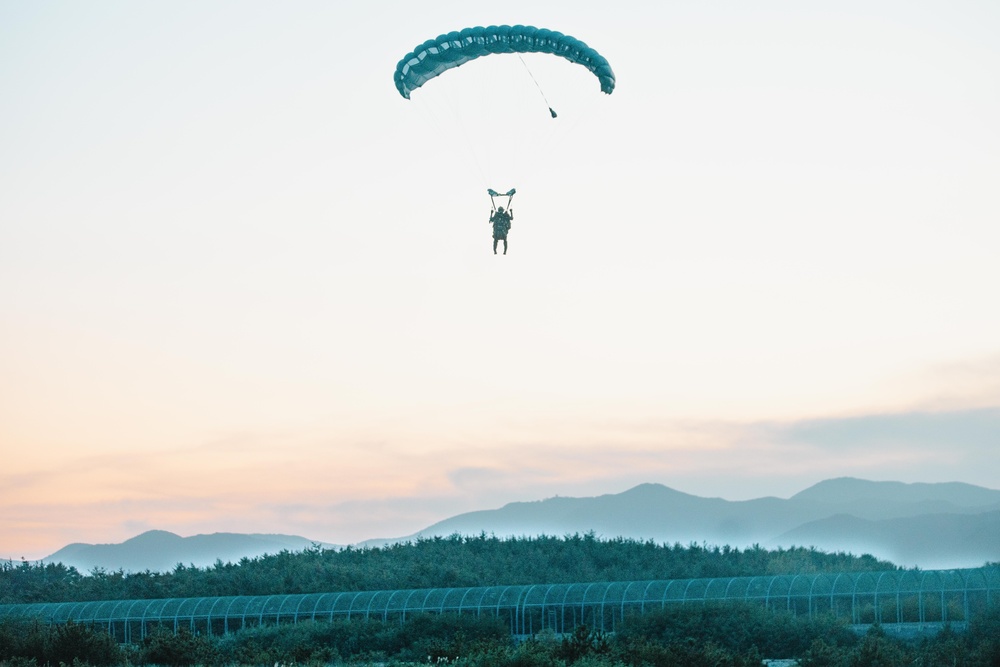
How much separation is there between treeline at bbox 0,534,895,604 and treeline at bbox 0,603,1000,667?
55.5ft

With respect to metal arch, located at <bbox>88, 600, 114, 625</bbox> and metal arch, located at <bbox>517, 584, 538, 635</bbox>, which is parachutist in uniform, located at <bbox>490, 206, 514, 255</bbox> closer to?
metal arch, located at <bbox>517, 584, 538, 635</bbox>

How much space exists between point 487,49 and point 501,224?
15.7ft

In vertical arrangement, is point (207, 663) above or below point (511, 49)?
below

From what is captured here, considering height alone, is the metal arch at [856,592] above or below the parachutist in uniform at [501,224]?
below

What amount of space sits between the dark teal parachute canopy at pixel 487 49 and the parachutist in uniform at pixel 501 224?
424cm

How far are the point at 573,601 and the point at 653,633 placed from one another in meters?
7.80

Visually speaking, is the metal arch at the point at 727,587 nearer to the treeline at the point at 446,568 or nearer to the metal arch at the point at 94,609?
the treeline at the point at 446,568

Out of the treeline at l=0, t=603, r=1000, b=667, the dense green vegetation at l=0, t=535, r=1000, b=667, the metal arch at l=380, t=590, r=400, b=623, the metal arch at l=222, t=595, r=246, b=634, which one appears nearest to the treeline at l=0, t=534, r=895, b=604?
the dense green vegetation at l=0, t=535, r=1000, b=667

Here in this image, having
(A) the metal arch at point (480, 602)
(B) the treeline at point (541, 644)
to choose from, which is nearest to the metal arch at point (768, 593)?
(B) the treeline at point (541, 644)

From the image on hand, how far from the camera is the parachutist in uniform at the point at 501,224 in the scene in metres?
36.7

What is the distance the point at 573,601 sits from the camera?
145 ft

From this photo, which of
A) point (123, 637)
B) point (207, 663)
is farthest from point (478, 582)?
point (207, 663)

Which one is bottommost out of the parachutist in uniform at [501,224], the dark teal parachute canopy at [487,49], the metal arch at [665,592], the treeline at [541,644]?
the treeline at [541,644]

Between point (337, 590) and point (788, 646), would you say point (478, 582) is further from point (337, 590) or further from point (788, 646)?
point (788, 646)
